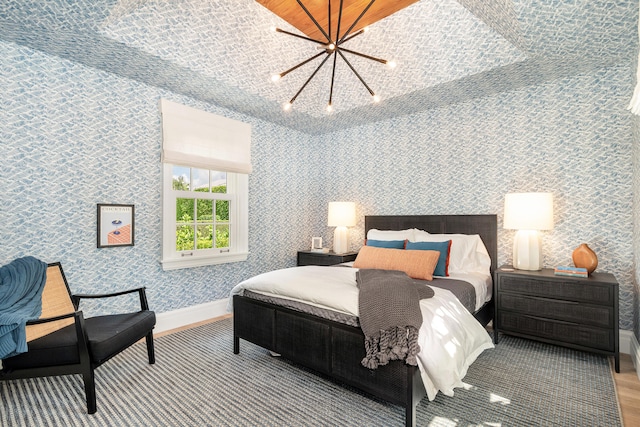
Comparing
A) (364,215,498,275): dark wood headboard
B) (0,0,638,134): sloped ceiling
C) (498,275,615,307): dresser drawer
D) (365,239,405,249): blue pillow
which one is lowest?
(498,275,615,307): dresser drawer

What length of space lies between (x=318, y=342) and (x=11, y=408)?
1.94 metres

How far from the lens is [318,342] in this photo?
225 centimetres

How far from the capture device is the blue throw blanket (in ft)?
6.24

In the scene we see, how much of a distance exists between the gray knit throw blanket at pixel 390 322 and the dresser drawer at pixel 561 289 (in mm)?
1346

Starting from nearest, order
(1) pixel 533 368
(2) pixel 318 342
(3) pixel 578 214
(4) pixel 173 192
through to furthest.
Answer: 1. (2) pixel 318 342
2. (1) pixel 533 368
3. (3) pixel 578 214
4. (4) pixel 173 192

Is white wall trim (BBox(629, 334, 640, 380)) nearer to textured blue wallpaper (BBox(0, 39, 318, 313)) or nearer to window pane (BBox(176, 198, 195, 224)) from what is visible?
textured blue wallpaper (BBox(0, 39, 318, 313))

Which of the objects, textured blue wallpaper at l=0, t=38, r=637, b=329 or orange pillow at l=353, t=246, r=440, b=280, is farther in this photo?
orange pillow at l=353, t=246, r=440, b=280

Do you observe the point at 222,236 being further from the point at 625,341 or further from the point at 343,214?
the point at 625,341

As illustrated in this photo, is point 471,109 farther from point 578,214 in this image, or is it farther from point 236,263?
point 236,263

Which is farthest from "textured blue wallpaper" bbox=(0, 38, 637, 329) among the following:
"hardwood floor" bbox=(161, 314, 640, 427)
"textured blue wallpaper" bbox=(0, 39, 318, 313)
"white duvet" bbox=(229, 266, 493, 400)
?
"white duvet" bbox=(229, 266, 493, 400)

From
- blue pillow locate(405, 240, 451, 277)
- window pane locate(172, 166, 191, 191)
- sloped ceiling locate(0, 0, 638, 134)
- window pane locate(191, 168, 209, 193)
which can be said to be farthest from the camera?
window pane locate(191, 168, 209, 193)

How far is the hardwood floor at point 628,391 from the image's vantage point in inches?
75.2

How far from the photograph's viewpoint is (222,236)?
4086 mm

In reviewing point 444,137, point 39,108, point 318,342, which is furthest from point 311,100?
point 318,342
